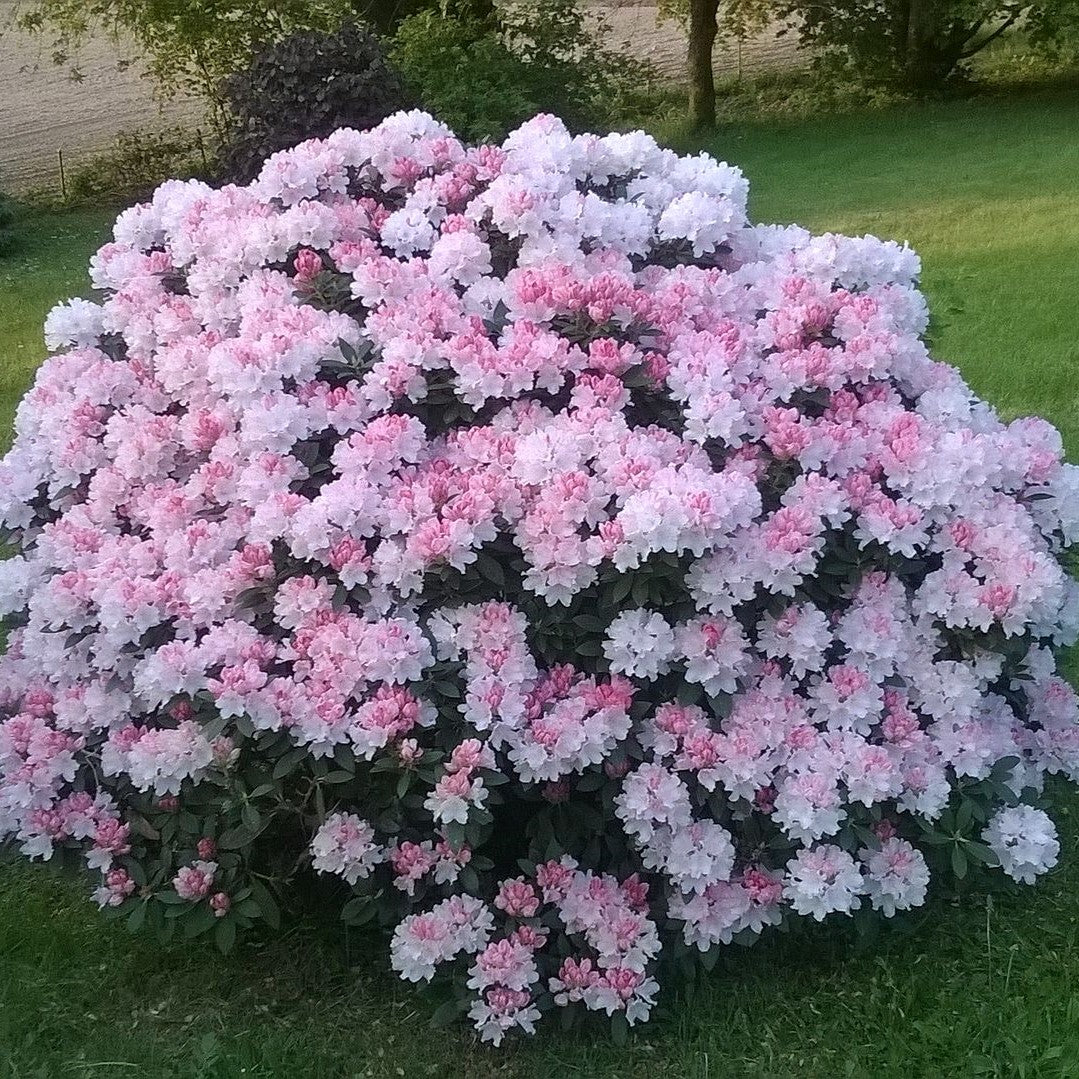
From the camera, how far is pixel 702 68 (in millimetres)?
17609

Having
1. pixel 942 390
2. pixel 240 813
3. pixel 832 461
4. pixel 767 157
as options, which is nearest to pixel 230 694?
pixel 240 813

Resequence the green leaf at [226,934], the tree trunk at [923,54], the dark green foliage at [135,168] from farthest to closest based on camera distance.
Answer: the tree trunk at [923,54], the dark green foliage at [135,168], the green leaf at [226,934]

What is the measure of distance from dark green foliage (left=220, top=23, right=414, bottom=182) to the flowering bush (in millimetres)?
7462

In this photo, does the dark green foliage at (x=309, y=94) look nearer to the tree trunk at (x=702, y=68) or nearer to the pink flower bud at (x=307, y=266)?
the pink flower bud at (x=307, y=266)

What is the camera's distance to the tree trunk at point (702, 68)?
57.6ft

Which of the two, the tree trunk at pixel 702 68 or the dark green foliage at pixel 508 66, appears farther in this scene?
the tree trunk at pixel 702 68

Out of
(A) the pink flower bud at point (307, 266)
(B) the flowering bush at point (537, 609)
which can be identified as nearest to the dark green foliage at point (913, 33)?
(B) the flowering bush at point (537, 609)

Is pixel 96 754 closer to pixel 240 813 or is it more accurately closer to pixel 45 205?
pixel 240 813

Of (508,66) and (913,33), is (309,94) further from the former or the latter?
(913,33)

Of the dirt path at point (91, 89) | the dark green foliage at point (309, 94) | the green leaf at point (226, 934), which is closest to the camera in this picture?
the green leaf at point (226, 934)

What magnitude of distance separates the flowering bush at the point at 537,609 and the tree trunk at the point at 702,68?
1528 cm

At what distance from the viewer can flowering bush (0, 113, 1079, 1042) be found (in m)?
2.64

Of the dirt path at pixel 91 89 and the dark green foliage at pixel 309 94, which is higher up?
the dark green foliage at pixel 309 94

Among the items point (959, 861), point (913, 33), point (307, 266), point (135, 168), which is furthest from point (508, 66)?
point (959, 861)
